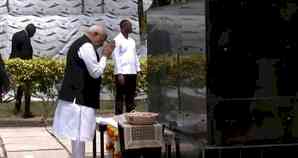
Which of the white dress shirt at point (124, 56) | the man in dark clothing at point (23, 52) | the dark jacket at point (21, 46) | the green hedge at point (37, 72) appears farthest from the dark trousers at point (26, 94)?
the white dress shirt at point (124, 56)

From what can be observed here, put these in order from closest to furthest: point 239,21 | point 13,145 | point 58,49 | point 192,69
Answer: point 239,21, point 192,69, point 13,145, point 58,49

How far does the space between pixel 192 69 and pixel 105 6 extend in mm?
12992

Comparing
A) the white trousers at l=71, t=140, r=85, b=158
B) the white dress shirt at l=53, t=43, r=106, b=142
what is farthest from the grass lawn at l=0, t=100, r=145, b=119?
the white dress shirt at l=53, t=43, r=106, b=142

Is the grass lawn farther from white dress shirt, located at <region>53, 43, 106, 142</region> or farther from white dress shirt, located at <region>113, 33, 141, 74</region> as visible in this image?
white dress shirt, located at <region>53, 43, 106, 142</region>

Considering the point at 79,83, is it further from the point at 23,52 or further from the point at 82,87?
the point at 23,52

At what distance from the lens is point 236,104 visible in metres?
6.18

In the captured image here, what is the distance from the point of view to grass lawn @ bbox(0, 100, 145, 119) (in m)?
13.8

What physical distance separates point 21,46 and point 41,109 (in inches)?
53.5

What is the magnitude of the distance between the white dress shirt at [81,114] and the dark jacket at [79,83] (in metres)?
0.05

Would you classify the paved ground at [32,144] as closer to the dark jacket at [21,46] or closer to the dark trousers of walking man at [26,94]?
the dark trousers of walking man at [26,94]

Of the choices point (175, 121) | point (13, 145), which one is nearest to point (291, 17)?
point (175, 121)

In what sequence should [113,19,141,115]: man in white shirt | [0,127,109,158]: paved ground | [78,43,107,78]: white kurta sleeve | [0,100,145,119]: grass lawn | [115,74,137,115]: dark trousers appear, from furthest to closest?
[0,100,145,119]: grass lawn < [115,74,137,115]: dark trousers < [113,19,141,115]: man in white shirt < [0,127,109,158]: paved ground < [78,43,107,78]: white kurta sleeve

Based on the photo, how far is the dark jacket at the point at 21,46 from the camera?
13.9 meters

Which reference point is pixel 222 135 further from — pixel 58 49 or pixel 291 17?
pixel 58 49
